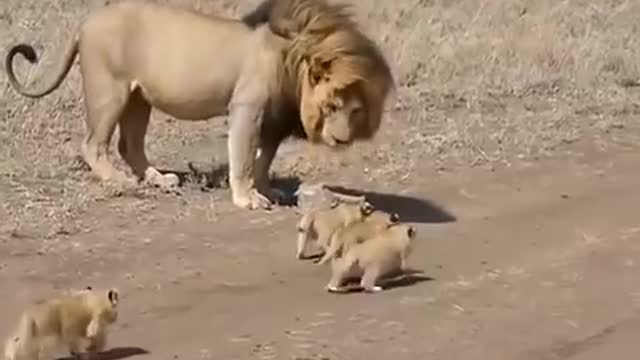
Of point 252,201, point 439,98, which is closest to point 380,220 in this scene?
point 252,201

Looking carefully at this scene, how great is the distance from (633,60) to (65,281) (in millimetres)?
7564

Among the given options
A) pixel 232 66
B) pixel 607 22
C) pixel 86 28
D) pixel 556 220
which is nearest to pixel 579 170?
pixel 556 220

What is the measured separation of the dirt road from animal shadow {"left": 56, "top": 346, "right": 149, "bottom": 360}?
2.2 inches

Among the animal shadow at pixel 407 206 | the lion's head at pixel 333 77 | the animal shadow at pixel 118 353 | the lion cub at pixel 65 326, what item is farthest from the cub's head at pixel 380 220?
the lion cub at pixel 65 326

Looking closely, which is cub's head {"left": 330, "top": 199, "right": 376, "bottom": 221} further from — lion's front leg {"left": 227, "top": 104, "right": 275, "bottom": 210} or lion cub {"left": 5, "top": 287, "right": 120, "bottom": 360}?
lion cub {"left": 5, "top": 287, "right": 120, "bottom": 360}

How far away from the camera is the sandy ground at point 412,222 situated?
655 centimetres

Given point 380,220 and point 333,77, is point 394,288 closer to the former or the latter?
point 380,220

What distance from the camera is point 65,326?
5996mm

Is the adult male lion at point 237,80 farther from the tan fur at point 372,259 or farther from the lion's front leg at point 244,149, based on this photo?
the tan fur at point 372,259

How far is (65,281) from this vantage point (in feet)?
23.9

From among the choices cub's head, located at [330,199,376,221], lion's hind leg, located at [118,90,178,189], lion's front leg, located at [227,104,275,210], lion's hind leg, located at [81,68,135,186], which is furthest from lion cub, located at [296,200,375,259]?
lion's hind leg, located at [118,90,178,189]

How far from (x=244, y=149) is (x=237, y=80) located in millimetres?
372

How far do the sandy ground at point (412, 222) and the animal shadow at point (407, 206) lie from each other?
0.7 inches

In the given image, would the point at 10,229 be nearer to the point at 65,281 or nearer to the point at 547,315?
the point at 65,281
